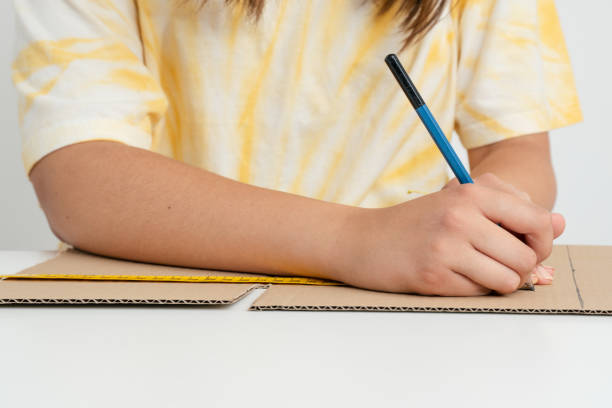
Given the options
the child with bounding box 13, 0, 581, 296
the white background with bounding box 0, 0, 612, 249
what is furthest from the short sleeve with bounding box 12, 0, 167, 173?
the white background with bounding box 0, 0, 612, 249

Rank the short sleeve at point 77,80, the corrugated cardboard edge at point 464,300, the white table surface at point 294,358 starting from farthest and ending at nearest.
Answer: the short sleeve at point 77,80
the corrugated cardboard edge at point 464,300
the white table surface at point 294,358

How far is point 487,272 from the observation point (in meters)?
0.57

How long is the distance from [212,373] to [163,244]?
30 centimetres

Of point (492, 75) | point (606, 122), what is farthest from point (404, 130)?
point (606, 122)

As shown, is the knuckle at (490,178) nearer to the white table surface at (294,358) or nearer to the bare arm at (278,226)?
the bare arm at (278,226)

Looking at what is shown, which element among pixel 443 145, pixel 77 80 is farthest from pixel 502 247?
pixel 77 80

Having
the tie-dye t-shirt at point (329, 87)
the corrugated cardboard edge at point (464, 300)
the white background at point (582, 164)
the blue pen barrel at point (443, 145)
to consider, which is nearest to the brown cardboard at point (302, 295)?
the corrugated cardboard edge at point (464, 300)

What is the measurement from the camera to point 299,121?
91 centimetres

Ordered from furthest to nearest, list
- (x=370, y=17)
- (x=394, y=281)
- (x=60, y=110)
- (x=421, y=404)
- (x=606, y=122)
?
1. (x=606, y=122)
2. (x=370, y=17)
3. (x=60, y=110)
4. (x=394, y=281)
5. (x=421, y=404)

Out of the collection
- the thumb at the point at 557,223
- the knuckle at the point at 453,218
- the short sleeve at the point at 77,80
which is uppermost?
the short sleeve at the point at 77,80

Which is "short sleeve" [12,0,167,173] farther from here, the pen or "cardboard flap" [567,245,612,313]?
"cardboard flap" [567,245,612,313]

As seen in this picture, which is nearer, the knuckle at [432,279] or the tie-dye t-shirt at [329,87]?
the knuckle at [432,279]

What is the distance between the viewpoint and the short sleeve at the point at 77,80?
753mm

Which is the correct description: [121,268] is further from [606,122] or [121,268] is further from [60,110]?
[606,122]
